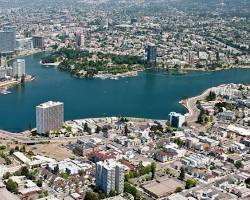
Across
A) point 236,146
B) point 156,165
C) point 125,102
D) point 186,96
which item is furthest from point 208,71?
point 156,165

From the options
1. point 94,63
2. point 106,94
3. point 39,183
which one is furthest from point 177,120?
point 94,63

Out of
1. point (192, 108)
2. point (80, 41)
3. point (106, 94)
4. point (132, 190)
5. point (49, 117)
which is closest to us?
point (132, 190)

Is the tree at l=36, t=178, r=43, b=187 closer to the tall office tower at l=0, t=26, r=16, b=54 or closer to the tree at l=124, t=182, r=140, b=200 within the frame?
the tree at l=124, t=182, r=140, b=200

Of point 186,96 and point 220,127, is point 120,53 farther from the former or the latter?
point 220,127

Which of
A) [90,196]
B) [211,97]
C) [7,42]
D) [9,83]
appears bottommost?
[9,83]

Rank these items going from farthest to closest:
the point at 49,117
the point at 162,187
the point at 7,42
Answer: the point at 7,42 < the point at 49,117 < the point at 162,187

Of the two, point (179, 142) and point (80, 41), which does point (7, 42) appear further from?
point (179, 142)
